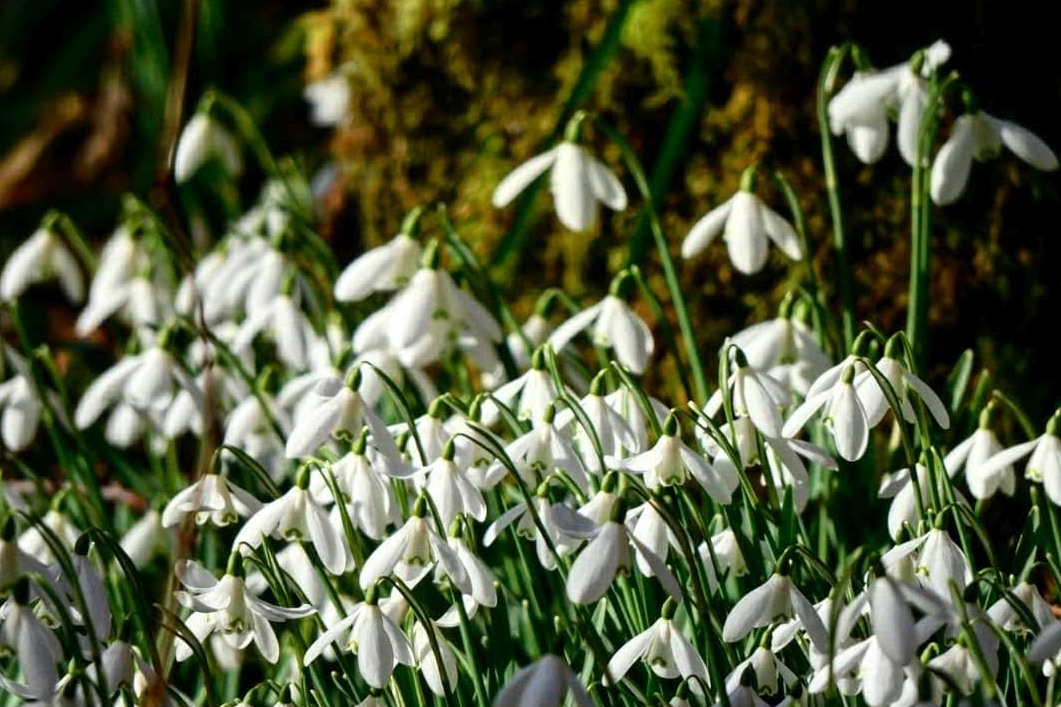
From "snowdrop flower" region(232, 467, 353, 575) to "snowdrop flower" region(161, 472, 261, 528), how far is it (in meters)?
0.06

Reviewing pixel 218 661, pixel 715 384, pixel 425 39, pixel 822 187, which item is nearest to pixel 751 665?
pixel 218 661

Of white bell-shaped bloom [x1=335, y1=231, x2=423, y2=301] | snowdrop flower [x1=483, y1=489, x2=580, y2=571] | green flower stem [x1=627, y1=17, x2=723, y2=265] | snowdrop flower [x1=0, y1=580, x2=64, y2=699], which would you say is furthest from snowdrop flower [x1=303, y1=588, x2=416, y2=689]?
green flower stem [x1=627, y1=17, x2=723, y2=265]

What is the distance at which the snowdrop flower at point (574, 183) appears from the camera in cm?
180

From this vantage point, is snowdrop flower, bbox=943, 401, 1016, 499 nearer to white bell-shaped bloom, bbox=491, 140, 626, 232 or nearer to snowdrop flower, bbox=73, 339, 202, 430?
white bell-shaped bloom, bbox=491, 140, 626, 232

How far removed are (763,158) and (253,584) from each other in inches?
44.2

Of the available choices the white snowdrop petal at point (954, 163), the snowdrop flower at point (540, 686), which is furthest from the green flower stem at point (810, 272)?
the snowdrop flower at point (540, 686)

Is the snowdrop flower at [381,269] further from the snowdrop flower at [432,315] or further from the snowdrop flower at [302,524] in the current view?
the snowdrop flower at [302,524]

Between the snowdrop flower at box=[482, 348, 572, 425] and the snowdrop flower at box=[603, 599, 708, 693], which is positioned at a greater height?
the snowdrop flower at box=[482, 348, 572, 425]

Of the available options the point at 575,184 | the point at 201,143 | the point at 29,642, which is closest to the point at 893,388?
the point at 575,184

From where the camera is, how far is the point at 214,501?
4.63ft

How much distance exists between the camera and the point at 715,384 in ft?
7.23

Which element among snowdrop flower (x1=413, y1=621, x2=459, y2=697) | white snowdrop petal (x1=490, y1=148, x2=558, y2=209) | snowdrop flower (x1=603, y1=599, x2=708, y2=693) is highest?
white snowdrop petal (x1=490, y1=148, x2=558, y2=209)

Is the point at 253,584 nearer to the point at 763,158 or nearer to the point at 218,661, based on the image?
the point at 218,661

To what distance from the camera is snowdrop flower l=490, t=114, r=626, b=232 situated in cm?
180
